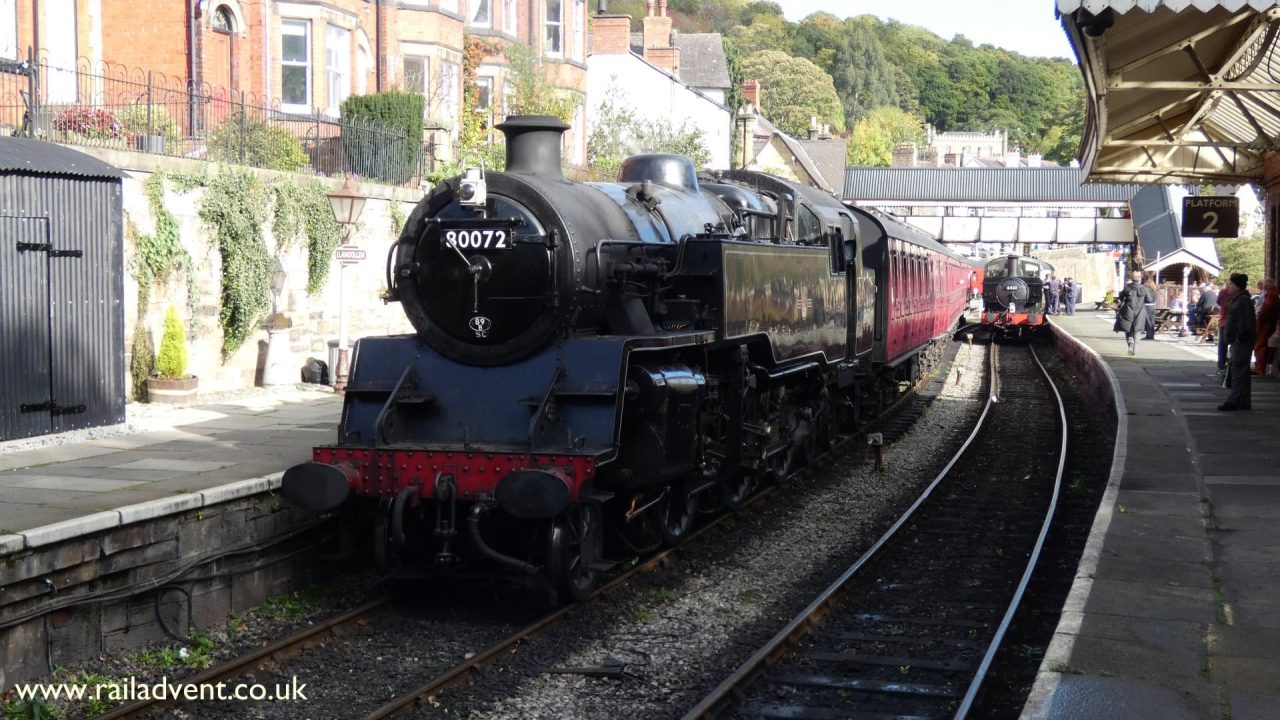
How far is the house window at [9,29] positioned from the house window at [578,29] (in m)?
17.0

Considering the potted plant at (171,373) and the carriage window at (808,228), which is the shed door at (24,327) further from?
the carriage window at (808,228)

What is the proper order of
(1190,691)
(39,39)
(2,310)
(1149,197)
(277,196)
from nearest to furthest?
(1190,691), (2,310), (277,196), (39,39), (1149,197)

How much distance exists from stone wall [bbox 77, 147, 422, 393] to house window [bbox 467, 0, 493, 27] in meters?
11.3

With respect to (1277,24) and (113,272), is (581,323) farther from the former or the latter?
(1277,24)

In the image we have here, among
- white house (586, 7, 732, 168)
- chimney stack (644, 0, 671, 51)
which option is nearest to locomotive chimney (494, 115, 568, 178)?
white house (586, 7, 732, 168)

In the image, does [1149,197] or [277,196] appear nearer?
[277,196]

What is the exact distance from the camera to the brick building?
17.5 metres

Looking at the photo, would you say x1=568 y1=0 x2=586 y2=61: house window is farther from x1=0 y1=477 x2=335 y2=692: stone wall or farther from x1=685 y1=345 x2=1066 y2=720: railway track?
x1=0 y1=477 x2=335 y2=692: stone wall

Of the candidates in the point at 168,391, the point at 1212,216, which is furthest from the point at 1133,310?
the point at 168,391

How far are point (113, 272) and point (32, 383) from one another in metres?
1.27

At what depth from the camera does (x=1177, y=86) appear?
11797 mm

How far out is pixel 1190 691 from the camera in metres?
5.63

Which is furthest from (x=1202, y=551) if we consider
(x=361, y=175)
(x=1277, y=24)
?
(x=361, y=175)

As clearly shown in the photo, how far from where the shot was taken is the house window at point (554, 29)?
31.5 metres
